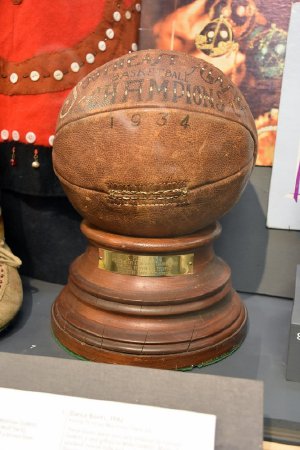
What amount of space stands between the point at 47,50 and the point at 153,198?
0.62 m

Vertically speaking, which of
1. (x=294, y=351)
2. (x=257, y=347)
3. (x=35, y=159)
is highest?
(x=35, y=159)

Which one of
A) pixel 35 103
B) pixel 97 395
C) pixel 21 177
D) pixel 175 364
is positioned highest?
pixel 35 103

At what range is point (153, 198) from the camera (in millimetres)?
1138

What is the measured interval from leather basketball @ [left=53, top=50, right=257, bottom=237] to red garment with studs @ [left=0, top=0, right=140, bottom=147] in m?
0.30

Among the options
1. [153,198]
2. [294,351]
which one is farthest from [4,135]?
[294,351]

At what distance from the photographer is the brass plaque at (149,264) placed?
1235 mm

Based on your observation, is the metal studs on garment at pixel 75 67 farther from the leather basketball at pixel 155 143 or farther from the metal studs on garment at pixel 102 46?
the leather basketball at pixel 155 143

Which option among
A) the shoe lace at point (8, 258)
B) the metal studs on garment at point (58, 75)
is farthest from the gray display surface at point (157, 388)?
the metal studs on garment at point (58, 75)

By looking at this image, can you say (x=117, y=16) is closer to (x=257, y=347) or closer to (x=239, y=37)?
(x=239, y=37)

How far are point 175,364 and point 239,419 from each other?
332 millimetres

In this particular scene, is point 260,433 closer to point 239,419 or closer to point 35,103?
point 239,419

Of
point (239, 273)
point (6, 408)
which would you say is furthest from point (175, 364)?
point (239, 273)

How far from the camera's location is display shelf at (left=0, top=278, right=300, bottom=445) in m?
1.14

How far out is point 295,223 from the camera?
5.49 feet
